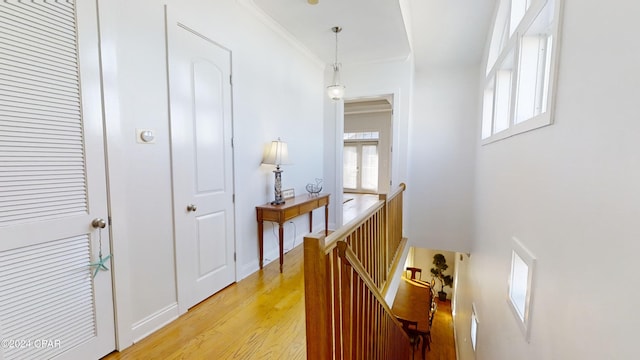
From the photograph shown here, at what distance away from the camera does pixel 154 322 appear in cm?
201

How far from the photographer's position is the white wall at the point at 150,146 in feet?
5.74

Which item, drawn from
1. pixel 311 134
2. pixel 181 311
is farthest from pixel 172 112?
pixel 311 134

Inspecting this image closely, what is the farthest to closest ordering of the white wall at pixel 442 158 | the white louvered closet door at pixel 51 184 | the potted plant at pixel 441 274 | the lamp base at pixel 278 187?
1. the potted plant at pixel 441 274
2. the white wall at pixel 442 158
3. the lamp base at pixel 278 187
4. the white louvered closet door at pixel 51 184

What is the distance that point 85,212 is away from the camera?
1.62m

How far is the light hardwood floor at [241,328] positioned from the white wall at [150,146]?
0.14m

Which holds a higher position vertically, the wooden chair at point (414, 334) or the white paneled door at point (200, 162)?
the white paneled door at point (200, 162)

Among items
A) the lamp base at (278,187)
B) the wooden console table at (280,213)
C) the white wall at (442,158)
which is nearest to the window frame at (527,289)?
the wooden console table at (280,213)

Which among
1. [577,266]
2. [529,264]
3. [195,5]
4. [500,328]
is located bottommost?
[500,328]

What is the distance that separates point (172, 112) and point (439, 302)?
8.05m

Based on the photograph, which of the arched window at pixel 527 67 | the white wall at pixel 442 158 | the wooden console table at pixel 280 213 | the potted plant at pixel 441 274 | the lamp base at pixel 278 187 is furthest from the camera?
the potted plant at pixel 441 274

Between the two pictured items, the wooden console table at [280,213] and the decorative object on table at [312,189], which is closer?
the wooden console table at [280,213]

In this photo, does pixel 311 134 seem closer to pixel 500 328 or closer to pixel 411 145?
pixel 411 145

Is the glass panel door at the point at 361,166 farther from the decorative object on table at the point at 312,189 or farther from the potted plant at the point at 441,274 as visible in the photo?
the decorative object on table at the point at 312,189

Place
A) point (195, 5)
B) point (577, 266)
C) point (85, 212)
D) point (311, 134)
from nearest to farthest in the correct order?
point (577, 266)
point (85, 212)
point (195, 5)
point (311, 134)
